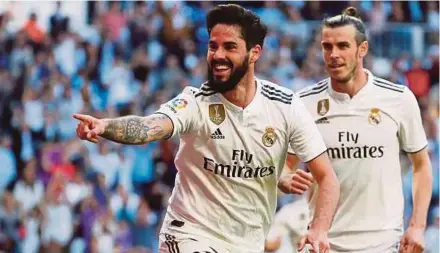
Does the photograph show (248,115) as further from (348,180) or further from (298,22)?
(298,22)

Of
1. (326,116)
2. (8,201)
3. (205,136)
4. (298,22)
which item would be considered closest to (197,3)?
(298,22)

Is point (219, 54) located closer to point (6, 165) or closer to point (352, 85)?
point (352, 85)

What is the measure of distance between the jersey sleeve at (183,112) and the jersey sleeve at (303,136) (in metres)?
0.61

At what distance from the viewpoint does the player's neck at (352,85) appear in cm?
775

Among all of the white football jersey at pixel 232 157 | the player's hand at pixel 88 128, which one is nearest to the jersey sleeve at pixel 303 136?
the white football jersey at pixel 232 157

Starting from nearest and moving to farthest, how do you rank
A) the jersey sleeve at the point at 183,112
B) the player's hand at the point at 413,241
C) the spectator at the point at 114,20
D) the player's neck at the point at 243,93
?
the jersey sleeve at the point at 183,112 < the player's neck at the point at 243,93 < the player's hand at the point at 413,241 < the spectator at the point at 114,20

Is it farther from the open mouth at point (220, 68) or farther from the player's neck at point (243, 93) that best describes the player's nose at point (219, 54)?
the player's neck at point (243, 93)

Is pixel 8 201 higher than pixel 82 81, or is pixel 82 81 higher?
pixel 82 81

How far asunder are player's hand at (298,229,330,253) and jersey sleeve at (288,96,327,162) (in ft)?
1.71

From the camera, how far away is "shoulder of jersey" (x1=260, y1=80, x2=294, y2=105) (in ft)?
21.9

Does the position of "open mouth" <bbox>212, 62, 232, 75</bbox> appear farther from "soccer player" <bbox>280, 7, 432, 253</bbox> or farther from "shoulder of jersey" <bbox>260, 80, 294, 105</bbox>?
"soccer player" <bbox>280, 7, 432, 253</bbox>

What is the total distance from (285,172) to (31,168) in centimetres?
793

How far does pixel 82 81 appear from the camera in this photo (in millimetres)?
16266

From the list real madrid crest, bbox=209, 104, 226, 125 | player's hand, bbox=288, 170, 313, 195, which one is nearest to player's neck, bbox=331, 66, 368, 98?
player's hand, bbox=288, 170, 313, 195
